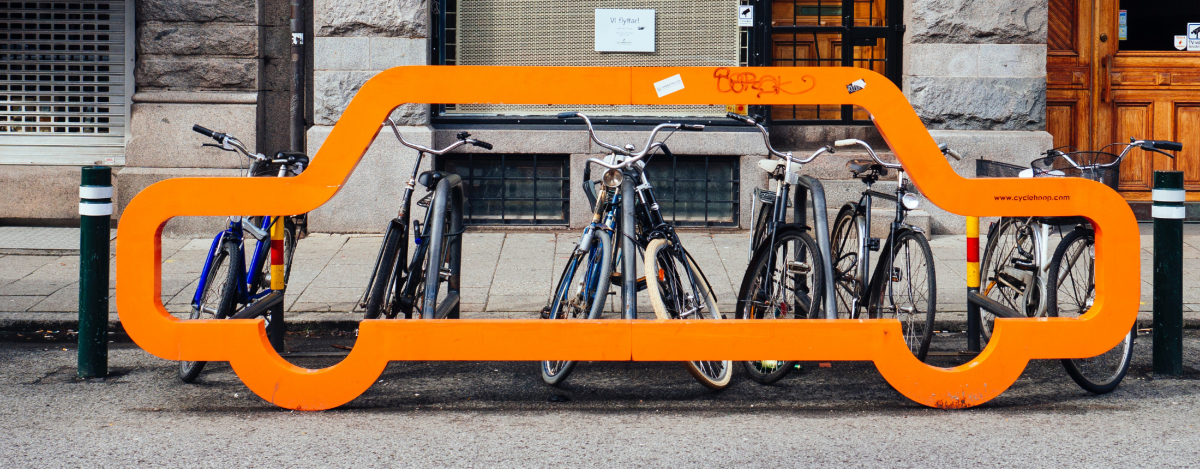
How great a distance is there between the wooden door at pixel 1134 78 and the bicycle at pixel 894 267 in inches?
208

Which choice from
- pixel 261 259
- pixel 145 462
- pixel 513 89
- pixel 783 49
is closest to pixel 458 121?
pixel 783 49

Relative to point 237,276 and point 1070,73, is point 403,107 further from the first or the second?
point 1070,73

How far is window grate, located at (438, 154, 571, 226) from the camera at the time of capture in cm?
958

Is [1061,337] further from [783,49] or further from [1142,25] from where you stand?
[1142,25]

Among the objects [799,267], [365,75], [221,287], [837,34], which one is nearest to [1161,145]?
[799,267]

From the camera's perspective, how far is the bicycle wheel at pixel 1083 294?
4.95m

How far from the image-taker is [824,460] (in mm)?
3963

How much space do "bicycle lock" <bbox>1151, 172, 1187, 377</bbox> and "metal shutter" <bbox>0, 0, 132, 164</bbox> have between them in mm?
8347

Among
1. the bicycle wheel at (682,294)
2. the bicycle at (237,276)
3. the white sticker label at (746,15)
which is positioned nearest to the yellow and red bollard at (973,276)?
the bicycle wheel at (682,294)

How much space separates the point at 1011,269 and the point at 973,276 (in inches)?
13.5

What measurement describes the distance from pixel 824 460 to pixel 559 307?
1516 millimetres

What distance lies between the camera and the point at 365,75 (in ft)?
30.2

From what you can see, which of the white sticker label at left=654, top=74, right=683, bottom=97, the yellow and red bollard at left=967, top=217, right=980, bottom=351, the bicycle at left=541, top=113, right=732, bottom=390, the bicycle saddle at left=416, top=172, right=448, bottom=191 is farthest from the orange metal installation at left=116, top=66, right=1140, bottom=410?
the yellow and red bollard at left=967, top=217, right=980, bottom=351

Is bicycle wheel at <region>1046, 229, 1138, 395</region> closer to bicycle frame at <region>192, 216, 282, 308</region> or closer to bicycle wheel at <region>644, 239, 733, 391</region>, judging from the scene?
bicycle wheel at <region>644, 239, 733, 391</region>
